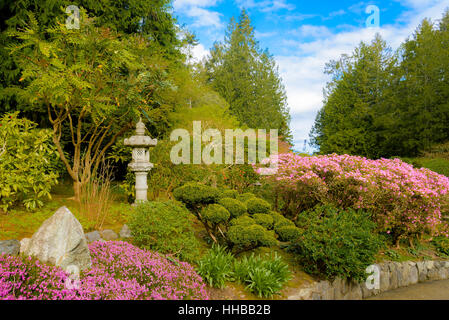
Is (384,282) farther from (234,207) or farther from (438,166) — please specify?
(438,166)

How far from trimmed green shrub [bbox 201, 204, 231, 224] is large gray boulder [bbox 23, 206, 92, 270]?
153 cm

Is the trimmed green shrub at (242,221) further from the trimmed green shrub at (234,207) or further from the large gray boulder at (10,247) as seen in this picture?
the large gray boulder at (10,247)

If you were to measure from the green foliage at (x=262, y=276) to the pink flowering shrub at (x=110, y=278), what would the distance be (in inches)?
21.1

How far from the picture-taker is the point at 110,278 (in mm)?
2896

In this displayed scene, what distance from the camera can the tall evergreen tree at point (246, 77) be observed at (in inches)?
753

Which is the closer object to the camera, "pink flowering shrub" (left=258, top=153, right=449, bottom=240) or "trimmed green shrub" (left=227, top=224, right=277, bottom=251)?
"trimmed green shrub" (left=227, top=224, right=277, bottom=251)

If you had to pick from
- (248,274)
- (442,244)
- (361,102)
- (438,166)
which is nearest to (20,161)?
(248,274)

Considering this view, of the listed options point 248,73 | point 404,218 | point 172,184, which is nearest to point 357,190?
point 404,218

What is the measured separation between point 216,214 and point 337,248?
156 cm

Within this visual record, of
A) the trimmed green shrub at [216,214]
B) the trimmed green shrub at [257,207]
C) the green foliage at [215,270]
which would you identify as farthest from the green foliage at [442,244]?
the green foliage at [215,270]

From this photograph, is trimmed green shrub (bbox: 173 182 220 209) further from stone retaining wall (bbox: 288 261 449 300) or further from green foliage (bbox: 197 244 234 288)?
stone retaining wall (bbox: 288 261 449 300)

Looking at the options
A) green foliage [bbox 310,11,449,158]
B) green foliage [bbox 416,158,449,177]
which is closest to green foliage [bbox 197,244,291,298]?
green foliage [bbox 416,158,449,177]

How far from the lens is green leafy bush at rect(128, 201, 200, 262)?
3695 millimetres
